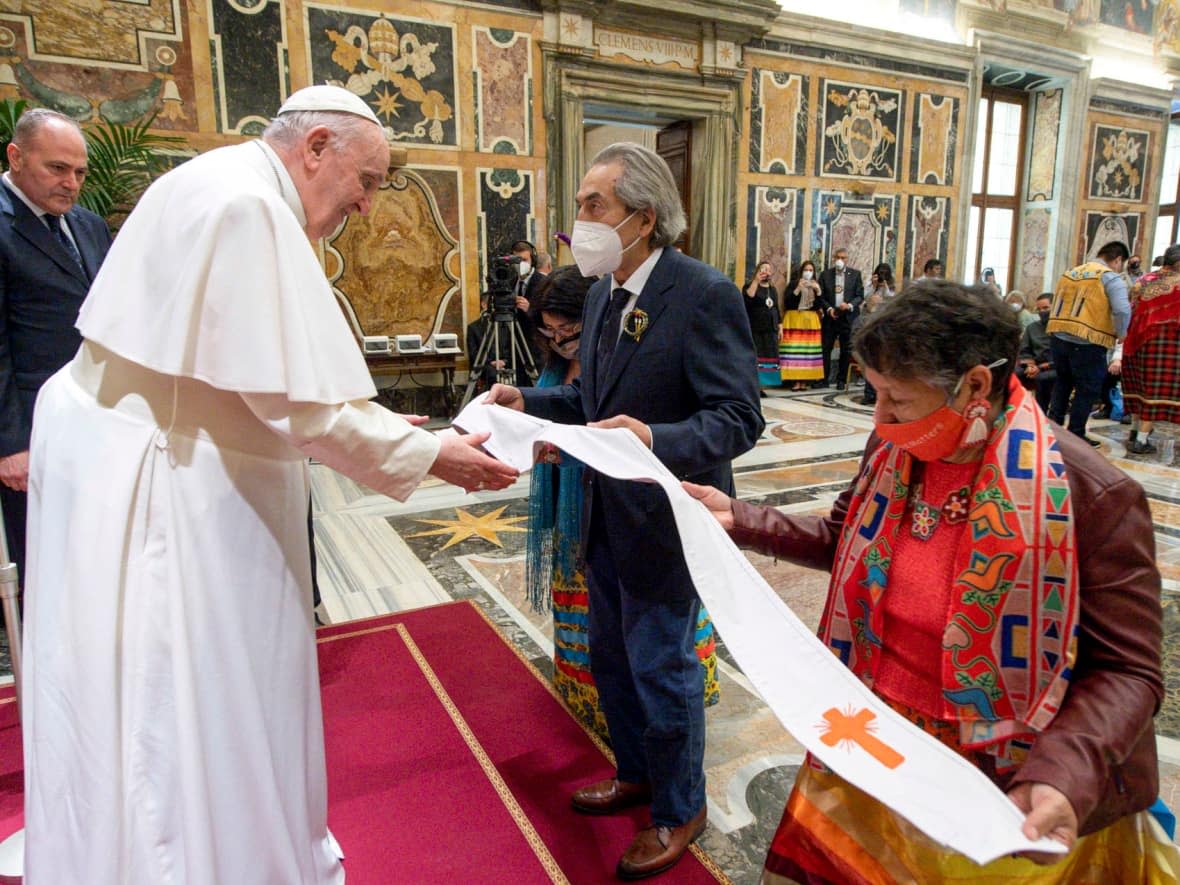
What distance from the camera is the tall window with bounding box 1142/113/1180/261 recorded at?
1491 centimetres

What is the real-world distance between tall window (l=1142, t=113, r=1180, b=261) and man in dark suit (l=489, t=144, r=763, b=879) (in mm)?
16780

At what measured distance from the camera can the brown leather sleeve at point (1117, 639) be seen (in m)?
1.13

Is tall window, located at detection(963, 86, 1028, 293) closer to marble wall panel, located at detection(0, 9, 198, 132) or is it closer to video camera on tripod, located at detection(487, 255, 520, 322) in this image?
video camera on tripod, located at detection(487, 255, 520, 322)

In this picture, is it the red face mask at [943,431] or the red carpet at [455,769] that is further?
the red carpet at [455,769]

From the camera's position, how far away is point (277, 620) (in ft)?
5.17

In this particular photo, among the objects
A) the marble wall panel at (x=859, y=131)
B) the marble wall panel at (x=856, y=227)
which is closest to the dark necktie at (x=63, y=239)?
the marble wall panel at (x=856, y=227)

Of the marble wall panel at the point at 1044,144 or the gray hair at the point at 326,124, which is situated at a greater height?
the marble wall panel at the point at 1044,144

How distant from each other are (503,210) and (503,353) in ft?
6.42

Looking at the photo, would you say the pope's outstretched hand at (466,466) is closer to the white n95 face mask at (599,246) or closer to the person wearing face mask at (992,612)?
the white n95 face mask at (599,246)

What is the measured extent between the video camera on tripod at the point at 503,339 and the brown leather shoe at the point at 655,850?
17.2ft

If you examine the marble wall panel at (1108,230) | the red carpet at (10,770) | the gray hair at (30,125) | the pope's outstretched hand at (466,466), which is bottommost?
the red carpet at (10,770)

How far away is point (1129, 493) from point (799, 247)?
1026 cm

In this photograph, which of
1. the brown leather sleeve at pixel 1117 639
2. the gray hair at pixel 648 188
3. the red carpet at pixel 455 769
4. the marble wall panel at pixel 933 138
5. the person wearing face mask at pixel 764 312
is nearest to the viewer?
the brown leather sleeve at pixel 1117 639

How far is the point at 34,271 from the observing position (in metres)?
2.85
